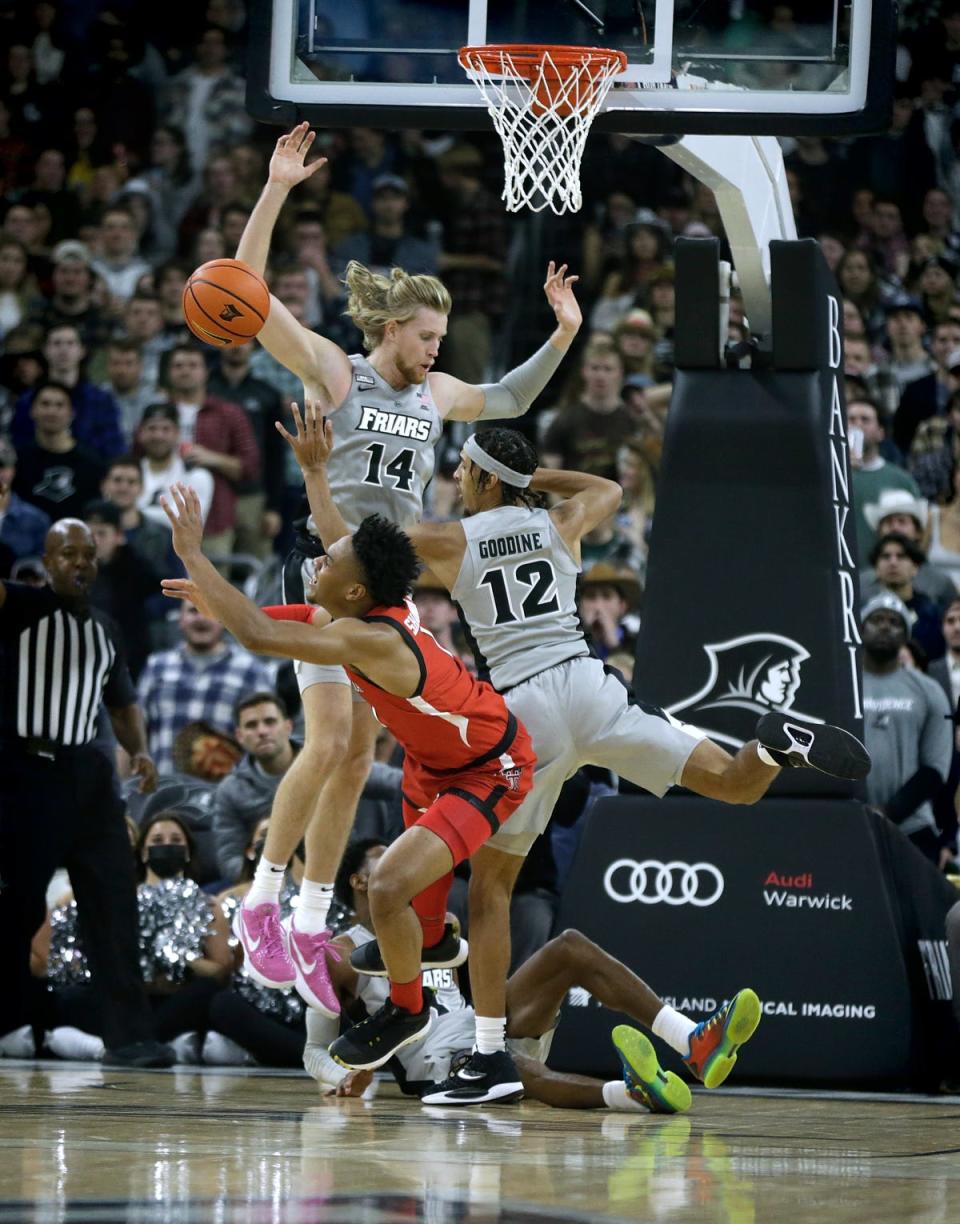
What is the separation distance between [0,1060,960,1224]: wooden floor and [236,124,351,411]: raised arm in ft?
8.60

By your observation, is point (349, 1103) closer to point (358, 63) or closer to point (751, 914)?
point (751, 914)

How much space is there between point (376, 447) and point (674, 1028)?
238 centimetres

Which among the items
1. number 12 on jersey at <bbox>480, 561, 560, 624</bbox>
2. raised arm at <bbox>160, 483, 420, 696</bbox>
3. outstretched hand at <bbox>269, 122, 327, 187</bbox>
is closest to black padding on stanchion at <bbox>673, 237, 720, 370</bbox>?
number 12 on jersey at <bbox>480, 561, 560, 624</bbox>

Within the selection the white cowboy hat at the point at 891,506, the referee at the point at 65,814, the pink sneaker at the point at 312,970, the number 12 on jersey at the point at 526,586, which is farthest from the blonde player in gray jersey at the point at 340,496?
the white cowboy hat at the point at 891,506

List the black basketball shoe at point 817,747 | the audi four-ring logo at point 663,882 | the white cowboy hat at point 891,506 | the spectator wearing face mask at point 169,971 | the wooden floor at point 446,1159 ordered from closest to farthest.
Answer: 1. the wooden floor at point 446,1159
2. the black basketball shoe at point 817,747
3. the audi four-ring logo at point 663,882
4. the spectator wearing face mask at point 169,971
5. the white cowboy hat at point 891,506

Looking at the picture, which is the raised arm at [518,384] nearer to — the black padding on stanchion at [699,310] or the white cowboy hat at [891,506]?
the black padding on stanchion at [699,310]

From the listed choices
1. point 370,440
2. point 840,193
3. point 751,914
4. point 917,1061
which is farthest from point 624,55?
point 840,193

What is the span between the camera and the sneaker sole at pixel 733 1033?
6.79 metres

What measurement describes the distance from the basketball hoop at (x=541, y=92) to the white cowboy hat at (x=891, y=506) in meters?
4.42

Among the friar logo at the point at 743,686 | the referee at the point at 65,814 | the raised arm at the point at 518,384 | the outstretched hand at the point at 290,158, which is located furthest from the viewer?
the referee at the point at 65,814

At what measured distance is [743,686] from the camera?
338 inches

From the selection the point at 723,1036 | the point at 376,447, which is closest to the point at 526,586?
the point at 376,447

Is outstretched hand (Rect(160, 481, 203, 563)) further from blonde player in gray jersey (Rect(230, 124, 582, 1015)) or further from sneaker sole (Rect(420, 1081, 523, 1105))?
sneaker sole (Rect(420, 1081, 523, 1105))

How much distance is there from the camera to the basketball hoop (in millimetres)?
7441
